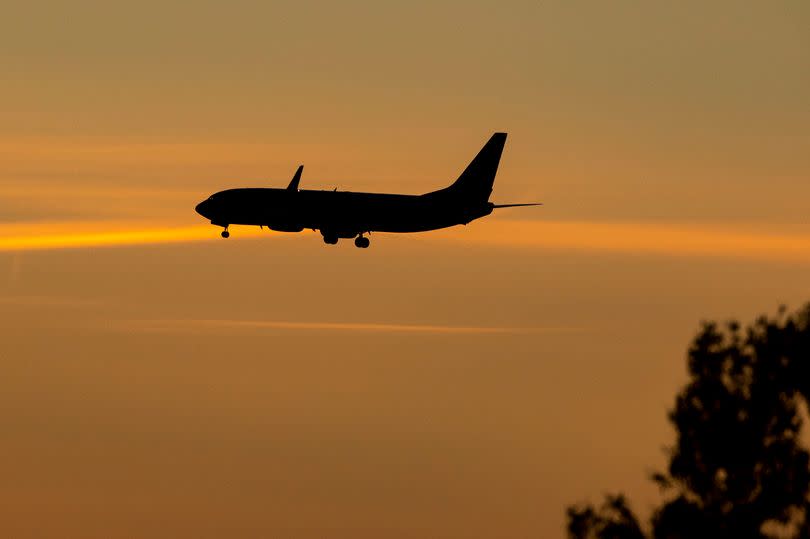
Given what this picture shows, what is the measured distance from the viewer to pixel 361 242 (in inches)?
7170

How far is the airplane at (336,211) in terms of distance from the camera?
182m

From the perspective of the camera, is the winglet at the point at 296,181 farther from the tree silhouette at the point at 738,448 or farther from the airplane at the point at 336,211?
the tree silhouette at the point at 738,448

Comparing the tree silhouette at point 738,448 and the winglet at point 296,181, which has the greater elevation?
the winglet at point 296,181

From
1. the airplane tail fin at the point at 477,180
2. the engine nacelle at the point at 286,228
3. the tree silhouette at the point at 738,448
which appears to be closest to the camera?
the tree silhouette at the point at 738,448

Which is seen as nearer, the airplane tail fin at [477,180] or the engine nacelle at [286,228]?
the engine nacelle at [286,228]

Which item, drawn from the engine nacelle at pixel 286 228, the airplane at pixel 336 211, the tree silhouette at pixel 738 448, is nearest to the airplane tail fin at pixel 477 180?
the airplane at pixel 336 211

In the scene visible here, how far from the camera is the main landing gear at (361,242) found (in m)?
182

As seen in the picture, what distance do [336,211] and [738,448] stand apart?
7518 centimetres

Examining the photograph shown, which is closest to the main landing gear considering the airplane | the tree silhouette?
the airplane

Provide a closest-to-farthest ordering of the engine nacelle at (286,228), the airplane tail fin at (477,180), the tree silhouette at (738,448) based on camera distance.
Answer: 1. the tree silhouette at (738,448)
2. the engine nacelle at (286,228)
3. the airplane tail fin at (477,180)

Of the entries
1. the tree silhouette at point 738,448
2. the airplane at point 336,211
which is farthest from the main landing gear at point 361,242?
the tree silhouette at point 738,448

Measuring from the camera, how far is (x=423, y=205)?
188000mm

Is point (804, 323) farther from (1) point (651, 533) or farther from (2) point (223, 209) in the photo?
(2) point (223, 209)

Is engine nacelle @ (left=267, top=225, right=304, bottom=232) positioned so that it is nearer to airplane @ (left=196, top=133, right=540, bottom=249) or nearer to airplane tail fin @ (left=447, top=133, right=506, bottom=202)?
airplane @ (left=196, top=133, right=540, bottom=249)
